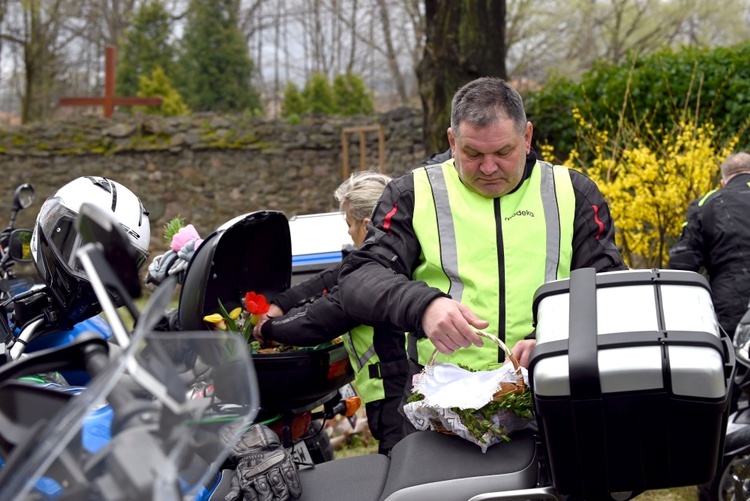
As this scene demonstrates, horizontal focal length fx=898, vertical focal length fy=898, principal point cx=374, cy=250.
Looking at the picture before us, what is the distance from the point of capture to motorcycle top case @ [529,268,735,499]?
202 centimetres

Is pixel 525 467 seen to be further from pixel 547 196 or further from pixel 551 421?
pixel 547 196

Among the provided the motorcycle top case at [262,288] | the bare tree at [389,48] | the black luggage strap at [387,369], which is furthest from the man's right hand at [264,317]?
the bare tree at [389,48]

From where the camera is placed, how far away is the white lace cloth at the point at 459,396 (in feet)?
7.68

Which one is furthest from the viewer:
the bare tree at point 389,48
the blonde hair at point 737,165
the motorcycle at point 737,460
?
the bare tree at point 389,48

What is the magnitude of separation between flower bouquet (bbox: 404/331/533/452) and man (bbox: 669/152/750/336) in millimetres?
3521

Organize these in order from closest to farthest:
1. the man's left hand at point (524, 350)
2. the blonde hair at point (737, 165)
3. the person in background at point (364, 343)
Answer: the man's left hand at point (524, 350) → the person in background at point (364, 343) → the blonde hair at point (737, 165)

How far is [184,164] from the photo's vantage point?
16.0 metres

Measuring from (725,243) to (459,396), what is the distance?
3689mm

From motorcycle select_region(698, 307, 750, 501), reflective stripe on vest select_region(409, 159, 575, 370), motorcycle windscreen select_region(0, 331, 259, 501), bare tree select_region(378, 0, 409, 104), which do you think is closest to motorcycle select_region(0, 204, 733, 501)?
motorcycle windscreen select_region(0, 331, 259, 501)

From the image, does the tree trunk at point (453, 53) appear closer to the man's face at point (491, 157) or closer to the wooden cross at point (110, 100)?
the man's face at point (491, 157)

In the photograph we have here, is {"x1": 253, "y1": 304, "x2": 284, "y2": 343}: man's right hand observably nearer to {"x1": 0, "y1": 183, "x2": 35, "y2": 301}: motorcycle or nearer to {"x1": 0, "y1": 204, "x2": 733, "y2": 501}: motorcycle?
{"x1": 0, "y1": 183, "x2": 35, "y2": 301}: motorcycle

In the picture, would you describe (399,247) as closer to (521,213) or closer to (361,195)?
(521,213)

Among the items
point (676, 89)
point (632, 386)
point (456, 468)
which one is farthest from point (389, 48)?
point (632, 386)

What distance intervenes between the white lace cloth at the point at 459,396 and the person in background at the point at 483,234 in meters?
0.18
